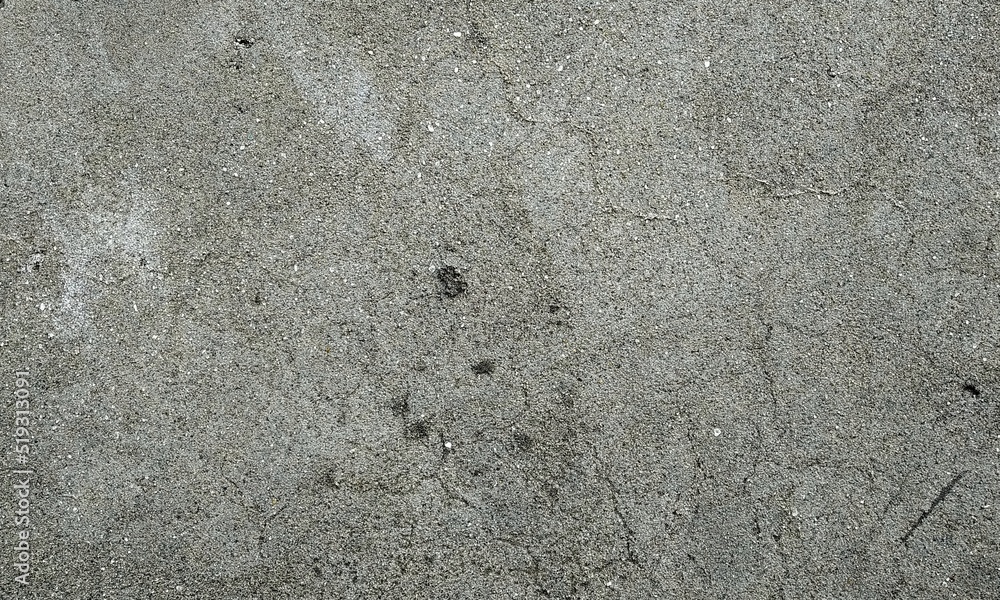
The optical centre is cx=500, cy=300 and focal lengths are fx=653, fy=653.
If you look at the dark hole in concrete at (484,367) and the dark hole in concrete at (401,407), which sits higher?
the dark hole in concrete at (484,367)

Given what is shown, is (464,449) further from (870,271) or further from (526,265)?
(870,271)

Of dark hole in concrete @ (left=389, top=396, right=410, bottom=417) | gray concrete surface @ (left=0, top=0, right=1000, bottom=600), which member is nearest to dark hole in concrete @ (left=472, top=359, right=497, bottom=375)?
gray concrete surface @ (left=0, top=0, right=1000, bottom=600)

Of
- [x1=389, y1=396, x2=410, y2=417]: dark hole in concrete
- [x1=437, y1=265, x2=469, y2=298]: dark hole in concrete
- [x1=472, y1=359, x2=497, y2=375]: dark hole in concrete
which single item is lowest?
[x1=389, y1=396, x2=410, y2=417]: dark hole in concrete

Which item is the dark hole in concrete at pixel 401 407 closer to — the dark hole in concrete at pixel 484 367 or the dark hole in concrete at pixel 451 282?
the dark hole in concrete at pixel 484 367

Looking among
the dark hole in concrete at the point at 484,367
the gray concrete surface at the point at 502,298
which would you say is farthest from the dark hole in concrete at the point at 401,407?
the dark hole in concrete at the point at 484,367

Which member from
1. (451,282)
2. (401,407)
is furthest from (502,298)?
(401,407)

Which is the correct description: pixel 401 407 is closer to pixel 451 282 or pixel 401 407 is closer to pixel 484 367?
pixel 484 367

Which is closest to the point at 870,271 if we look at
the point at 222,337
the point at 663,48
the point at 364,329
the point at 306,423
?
the point at 663,48

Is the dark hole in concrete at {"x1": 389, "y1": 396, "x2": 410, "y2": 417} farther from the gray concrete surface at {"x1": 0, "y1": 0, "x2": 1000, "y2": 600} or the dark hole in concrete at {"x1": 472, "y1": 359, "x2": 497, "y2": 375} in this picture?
the dark hole in concrete at {"x1": 472, "y1": 359, "x2": 497, "y2": 375}
